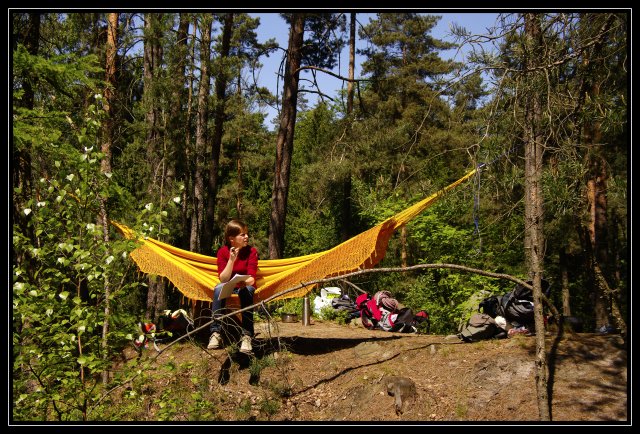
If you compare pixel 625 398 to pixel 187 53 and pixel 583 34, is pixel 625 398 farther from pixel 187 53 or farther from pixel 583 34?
pixel 187 53

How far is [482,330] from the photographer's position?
3.85 meters

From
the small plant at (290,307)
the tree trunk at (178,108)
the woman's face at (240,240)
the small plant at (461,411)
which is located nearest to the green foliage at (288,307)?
the small plant at (290,307)

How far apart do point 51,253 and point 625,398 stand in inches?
107

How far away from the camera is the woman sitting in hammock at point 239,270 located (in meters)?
3.70

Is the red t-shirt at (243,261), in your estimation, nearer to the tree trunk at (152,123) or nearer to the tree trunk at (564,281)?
the tree trunk at (152,123)

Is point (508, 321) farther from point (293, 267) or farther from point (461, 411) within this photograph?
point (293, 267)

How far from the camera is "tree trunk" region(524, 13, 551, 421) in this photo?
2824 mm

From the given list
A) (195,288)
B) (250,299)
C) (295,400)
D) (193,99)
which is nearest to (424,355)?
(295,400)

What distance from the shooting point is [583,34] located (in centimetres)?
307

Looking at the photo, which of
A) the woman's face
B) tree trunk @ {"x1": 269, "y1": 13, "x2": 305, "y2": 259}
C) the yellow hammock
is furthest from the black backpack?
tree trunk @ {"x1": 269, "y1": 13, "x2": 305, "y2": 259}

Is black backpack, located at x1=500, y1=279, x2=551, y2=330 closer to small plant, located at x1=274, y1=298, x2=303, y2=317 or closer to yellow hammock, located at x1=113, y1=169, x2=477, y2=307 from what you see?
yellow hammock, located at x1=113, y1=169, x2=477, y2=307

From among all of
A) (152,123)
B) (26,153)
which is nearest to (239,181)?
(152,123)

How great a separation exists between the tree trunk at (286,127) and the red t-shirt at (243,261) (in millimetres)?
2333

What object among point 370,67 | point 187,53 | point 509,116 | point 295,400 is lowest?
point 295,400
